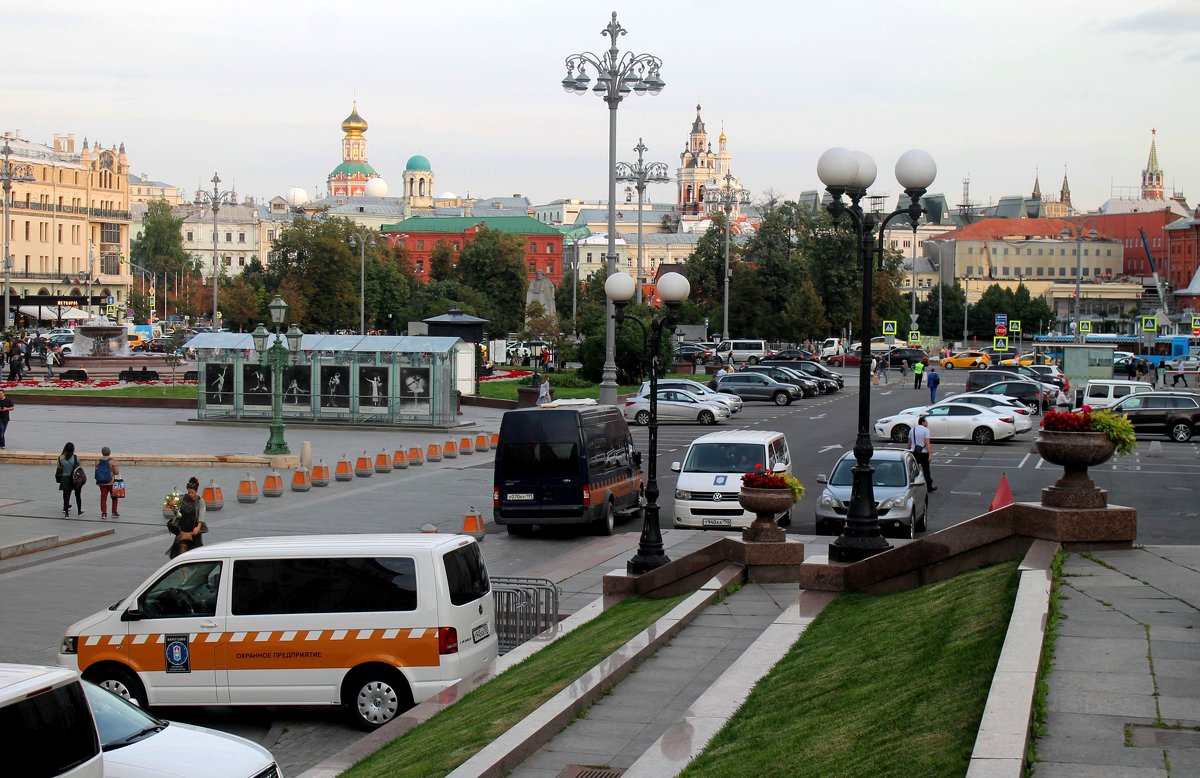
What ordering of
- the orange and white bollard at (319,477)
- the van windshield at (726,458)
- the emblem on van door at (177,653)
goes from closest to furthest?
1. the emblem on van door at (177,653)
2. the van windshield at (726,458)
3. the orange and white bollard at (319,477)

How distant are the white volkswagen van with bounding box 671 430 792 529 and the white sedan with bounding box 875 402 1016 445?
47.4 ft

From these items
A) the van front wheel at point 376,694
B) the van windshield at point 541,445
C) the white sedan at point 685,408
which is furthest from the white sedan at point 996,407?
the van front wheel at point 376,694

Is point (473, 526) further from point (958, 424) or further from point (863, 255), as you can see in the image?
point (958, 424)

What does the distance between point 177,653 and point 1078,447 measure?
326 inches

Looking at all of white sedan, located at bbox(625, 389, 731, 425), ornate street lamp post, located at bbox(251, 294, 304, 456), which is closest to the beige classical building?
white sedan, located at bbox(625, 389, 731, 425)

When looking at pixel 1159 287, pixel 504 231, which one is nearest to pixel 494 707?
pixel 1159 287

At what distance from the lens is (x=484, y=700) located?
10.8 meters

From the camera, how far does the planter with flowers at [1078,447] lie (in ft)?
37.5

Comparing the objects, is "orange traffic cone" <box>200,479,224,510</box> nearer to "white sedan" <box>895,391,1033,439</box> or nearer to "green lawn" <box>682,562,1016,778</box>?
"green lawn" <box>682,562,1016,778</box>

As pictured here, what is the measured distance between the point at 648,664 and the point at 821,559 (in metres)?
3.24

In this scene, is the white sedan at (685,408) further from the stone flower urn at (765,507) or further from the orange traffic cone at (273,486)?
the stone flower urn at (765,507)

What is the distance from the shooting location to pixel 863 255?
1495cm

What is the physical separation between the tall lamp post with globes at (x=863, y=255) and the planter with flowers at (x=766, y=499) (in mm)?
773

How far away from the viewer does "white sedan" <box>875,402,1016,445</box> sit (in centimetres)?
3716
